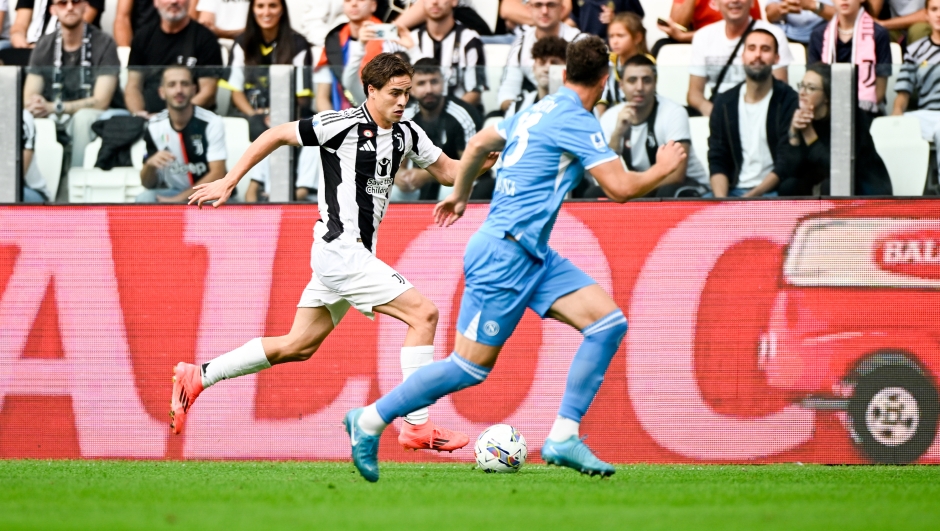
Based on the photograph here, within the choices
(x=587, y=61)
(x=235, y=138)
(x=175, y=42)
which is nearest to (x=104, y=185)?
(x=235, y=138)

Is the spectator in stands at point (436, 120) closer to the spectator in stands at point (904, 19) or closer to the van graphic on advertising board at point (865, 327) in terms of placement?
the van graphic on advertising board at point (865, 327)

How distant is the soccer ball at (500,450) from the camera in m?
7.91

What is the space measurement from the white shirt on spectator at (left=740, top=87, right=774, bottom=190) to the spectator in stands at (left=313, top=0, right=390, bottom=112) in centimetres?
308

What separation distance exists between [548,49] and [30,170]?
14.4ft

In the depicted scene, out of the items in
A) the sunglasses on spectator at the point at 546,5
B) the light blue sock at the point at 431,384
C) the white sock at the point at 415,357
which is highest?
the sunglasses on spectator at the point at 546,5

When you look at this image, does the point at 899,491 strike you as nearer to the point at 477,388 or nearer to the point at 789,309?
the point at 789,309

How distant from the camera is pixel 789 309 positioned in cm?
930

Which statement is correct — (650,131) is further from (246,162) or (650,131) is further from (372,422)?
(372,422)

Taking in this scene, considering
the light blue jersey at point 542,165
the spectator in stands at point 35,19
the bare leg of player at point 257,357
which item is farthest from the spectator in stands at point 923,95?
→ the spectator in stands at point 35,19

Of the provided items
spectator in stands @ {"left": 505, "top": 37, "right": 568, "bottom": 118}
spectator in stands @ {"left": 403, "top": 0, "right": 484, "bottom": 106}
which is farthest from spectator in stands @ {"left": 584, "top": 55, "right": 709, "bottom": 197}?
spectator in stands @ {"left": 403, "top": 0, "right": 484, "bottom": 106}

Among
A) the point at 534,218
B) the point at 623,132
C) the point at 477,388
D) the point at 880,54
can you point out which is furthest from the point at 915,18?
the point at 534,218

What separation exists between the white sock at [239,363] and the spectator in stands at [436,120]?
2.20 metres

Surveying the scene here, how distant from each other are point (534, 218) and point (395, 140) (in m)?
1.77

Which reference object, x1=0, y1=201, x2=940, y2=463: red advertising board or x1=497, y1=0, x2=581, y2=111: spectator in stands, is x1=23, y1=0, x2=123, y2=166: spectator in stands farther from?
x1=497, y1=0, x2=581, y2=111: spectator in stands
